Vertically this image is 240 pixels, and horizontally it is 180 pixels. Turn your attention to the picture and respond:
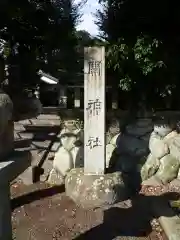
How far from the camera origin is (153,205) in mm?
5164

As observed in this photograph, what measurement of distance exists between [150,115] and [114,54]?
1.51 m

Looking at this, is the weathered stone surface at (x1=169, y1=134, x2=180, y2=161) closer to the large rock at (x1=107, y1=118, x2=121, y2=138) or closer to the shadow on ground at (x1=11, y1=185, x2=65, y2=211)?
the large rock at (x1=107, y1=118, x2=121, y2=138)

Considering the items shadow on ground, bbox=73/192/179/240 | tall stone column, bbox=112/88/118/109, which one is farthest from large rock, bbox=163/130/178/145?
shadow on ground, bbox=73/192/179/240

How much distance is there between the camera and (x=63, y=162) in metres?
6.61

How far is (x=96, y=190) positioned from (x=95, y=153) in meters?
Result: 0.62

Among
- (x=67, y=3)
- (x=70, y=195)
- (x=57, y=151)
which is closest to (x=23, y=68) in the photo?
(x=67, y=3)

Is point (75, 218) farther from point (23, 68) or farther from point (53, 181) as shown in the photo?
point (23, 68)

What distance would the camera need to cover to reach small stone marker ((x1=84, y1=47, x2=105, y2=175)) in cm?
539

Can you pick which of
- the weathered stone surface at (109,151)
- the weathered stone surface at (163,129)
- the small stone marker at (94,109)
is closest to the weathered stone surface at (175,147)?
the weathered stone surface at (163,129)

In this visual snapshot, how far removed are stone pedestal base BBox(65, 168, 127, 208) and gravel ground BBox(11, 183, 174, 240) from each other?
13 cm

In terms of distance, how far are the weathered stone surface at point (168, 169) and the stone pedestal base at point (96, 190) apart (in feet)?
3.81

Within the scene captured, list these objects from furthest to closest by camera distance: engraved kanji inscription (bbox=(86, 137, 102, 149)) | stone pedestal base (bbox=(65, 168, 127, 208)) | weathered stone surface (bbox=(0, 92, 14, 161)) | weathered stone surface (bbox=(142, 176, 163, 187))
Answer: weathered stone surface (bbox=(142, 176, 163, 187)) → engraved kanji inscription (bbox=(86, 137, 102, 149)) → stone pedestal base (bbox=(65, 168, 127, 208)) → weathered stone surface (bbox=(0, 92, 14, 161))

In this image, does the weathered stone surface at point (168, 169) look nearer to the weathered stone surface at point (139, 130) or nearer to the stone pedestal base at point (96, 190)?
the weathered stone surface at point (139, 130)

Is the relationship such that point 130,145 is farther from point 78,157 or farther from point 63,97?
point 63,97
